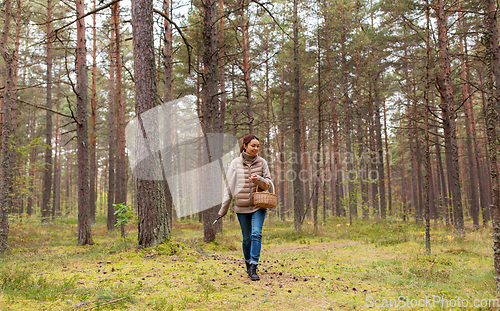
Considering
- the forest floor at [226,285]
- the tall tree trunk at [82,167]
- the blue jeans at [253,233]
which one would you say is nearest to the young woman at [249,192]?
the blue jeans at [253,233]

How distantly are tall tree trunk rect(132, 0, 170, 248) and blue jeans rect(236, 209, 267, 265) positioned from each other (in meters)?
2.12

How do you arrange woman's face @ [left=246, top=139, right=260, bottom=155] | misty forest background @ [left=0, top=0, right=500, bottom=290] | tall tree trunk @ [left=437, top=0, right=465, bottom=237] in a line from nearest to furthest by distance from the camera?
1. woman's face @ [left=246, top=139, right=260, bottom=155]
2. misty forest background @ [left=0, top=0, right=500, bottom=290]
3. tall tree trunk @ [left=437, top=0, right=465, bottom=237]

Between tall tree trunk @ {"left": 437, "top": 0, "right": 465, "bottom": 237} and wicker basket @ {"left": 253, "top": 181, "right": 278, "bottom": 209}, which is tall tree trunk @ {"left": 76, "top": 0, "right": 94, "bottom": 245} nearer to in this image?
wicker basket @ {"left": 253, "top": 181, "right": 278, "bottom": 209}

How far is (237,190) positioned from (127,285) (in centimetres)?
197

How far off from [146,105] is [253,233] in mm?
3432

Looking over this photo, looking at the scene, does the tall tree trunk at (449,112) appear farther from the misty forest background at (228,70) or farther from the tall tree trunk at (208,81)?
the tall tree trunk at (208,81)

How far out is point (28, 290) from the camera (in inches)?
128

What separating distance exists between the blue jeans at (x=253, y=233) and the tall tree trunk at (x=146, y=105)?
6.97 feet

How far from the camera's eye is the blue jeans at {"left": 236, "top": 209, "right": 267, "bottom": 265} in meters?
4.33

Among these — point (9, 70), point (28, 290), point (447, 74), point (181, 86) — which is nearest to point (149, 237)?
point (28, 290)

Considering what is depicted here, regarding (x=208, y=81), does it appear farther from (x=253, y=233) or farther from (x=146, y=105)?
(x=253, y=233)

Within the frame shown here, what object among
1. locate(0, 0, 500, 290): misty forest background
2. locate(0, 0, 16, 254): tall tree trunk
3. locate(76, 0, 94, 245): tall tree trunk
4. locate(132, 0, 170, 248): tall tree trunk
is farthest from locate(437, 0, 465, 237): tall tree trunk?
locate(0, 0, 16, 254): tall tree trunk

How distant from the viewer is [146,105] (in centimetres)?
580

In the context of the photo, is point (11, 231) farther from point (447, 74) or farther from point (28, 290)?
point (447, 74)
